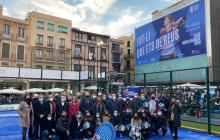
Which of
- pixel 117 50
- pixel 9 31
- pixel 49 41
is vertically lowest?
pixel 117 50

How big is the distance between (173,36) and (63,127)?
122 ft

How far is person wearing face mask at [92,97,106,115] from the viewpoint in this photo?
13.5m

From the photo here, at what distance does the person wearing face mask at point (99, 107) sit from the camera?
1350 cm

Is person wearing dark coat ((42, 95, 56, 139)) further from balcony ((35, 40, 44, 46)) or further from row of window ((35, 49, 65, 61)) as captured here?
balcony ((35, 40, 44, 46))

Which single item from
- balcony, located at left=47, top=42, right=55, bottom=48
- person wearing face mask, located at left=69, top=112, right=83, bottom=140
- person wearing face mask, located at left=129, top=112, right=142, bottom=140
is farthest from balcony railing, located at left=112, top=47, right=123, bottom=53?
person wearing face mask, located at left=69, top=112, right=83, bottom=140

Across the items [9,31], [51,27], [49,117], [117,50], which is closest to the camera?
[49,117]

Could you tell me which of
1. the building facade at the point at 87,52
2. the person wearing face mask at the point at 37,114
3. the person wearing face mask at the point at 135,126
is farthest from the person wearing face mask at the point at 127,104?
the building facade at the point at 87,52

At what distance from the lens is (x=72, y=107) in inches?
499

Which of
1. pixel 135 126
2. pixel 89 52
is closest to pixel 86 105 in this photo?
pixel 135 126

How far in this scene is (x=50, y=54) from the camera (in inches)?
2249

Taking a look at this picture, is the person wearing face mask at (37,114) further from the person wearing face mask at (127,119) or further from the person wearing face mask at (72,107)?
the person wearing face mask at (127,119)

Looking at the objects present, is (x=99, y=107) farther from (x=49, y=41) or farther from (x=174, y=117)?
(x=49, y=41)

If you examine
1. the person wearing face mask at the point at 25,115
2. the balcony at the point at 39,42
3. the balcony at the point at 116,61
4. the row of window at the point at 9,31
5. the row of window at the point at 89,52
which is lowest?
the person wearing face mask at the point at 25,115

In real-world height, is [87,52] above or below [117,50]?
below
